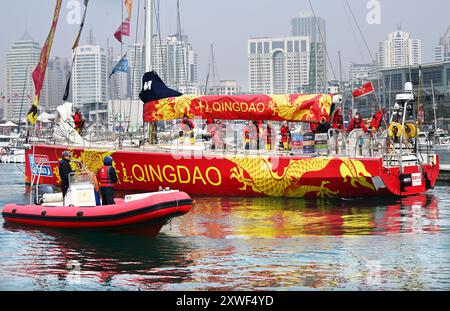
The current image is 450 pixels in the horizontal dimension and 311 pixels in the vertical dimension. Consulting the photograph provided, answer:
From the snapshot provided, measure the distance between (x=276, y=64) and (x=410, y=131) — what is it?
69.0 meters

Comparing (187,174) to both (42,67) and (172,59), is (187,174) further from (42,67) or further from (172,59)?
(172,59)

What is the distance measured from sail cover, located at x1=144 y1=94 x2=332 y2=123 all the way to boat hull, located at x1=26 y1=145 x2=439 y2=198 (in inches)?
65.1

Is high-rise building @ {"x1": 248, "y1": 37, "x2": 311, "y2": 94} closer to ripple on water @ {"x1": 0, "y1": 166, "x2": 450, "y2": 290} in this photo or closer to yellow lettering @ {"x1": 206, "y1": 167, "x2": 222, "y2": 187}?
yellow lettering @ {"x1": 206, "y1": 167, "x2": 222, "y2": 187}

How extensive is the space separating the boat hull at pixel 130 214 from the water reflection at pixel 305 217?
52.3 inches

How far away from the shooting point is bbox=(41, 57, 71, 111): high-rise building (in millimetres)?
68125

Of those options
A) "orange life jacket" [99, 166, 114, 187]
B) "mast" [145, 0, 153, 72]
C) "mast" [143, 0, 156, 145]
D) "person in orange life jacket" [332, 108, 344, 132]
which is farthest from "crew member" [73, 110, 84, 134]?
"orange life jacket" [99, 166, 114, 187]

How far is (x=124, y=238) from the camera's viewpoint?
616 inches

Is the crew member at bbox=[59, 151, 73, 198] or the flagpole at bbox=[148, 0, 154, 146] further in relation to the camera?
the flagpole at bbox=[148, 0, 154, 146]

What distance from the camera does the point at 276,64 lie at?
91.9 m

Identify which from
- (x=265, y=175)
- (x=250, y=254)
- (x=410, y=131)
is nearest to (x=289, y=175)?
(x=265, y=175)

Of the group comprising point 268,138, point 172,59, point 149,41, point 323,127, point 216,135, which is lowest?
point 268,138

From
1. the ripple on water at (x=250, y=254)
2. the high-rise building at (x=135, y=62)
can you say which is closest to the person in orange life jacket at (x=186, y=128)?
the high-rise building at (x=135, y=62)

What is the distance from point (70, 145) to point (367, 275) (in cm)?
1694
